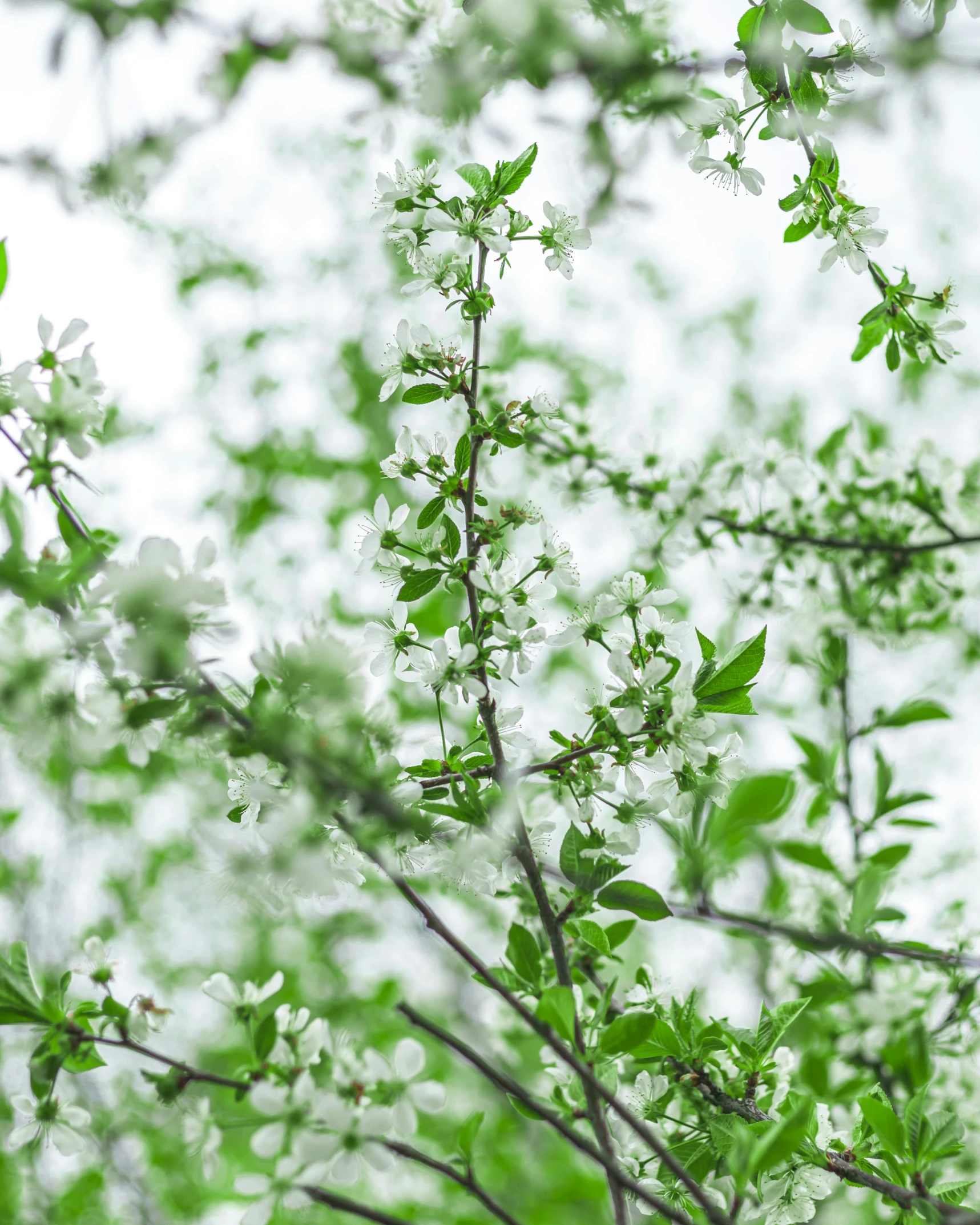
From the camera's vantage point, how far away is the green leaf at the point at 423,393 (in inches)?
49.0

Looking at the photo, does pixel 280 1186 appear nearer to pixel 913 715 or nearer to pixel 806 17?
pixel 806 17

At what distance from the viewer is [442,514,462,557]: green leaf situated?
1.16 m

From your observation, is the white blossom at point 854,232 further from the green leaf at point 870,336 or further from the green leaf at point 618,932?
the green leaf at point 618,932

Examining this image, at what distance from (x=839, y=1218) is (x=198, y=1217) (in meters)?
2.91

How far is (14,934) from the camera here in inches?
197

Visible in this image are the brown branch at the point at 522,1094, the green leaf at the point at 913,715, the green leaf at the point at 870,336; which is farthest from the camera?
the green leaf at the point at 913,715

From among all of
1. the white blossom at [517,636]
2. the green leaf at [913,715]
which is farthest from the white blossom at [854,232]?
the green leaf at [913,715]

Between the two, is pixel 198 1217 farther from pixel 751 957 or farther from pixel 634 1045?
pixel 634 1045

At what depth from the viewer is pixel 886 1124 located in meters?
1.04

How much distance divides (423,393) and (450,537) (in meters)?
0.24

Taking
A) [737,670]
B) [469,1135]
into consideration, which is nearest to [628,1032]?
[469,1135]

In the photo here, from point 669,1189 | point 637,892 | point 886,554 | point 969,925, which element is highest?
point 886,554

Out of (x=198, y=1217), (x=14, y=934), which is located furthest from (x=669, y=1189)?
(x=14, y=934)

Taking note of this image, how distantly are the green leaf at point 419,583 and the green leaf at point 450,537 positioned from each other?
3 centimetres
